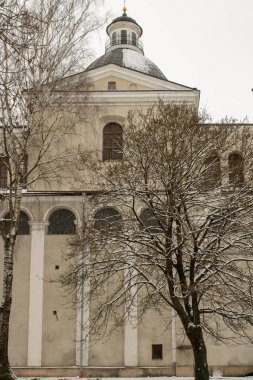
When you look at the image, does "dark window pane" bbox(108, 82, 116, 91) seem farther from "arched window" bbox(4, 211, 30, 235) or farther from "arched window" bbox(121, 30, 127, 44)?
"arched window" bbox(121, 30, 127, 44)

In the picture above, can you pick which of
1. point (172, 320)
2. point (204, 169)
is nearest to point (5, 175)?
point (172, 320)

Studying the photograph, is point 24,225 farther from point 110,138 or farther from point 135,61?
point 135,61

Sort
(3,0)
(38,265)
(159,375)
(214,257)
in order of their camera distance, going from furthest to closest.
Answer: (38,265) < (159,375) < (214,257) < (3,0)

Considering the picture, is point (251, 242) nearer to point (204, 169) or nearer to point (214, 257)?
point (214, 257)

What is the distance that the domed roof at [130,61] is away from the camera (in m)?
27.5

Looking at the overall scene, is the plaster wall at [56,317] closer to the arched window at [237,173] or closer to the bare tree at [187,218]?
the bare tree at [187,218]

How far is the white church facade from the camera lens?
65.7 ft

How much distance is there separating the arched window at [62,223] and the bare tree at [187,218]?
18.6 feet

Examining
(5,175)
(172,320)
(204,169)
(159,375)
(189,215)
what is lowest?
(159,375)

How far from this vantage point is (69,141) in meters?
22.5

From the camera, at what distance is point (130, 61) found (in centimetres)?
2794

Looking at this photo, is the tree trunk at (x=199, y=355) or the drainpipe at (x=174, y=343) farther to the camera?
the drainpipe at (x=174, y=343)

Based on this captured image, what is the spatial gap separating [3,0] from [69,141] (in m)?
16.1

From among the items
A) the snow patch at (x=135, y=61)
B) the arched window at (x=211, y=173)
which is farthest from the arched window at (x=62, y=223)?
the snow patch at (x=135, y=61)
